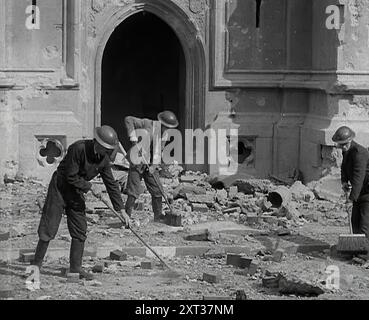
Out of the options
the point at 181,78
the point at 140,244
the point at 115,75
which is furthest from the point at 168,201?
the point at 115,75

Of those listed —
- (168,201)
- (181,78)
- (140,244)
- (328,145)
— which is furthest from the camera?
(181,78)

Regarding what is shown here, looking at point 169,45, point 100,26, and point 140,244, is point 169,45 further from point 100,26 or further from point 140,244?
point 140,244

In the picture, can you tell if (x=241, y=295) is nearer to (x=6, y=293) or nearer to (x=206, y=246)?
(x=6, y=293)

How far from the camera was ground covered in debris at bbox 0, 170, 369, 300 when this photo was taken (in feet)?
31.0

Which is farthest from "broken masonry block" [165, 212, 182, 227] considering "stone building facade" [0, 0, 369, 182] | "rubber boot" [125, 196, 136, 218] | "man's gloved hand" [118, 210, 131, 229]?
"stone building facade" [0, 0, 369, 182]

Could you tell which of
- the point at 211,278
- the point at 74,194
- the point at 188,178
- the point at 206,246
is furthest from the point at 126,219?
the point at 188,178

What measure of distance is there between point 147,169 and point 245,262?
10.2ft

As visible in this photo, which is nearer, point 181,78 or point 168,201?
point 168,201

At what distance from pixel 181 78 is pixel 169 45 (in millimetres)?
2921

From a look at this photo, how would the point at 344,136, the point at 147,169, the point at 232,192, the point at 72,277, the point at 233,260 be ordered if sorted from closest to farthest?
the point at 72,277 < the point at 233,260 < the point at 344,136 < the point at 147,169 < the point at 232,192

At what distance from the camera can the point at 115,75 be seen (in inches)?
853

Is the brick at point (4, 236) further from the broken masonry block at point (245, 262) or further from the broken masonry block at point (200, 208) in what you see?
the broken masonry block at point (200, 208)

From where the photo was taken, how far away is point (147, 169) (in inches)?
520

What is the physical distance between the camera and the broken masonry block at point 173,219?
13016mm
